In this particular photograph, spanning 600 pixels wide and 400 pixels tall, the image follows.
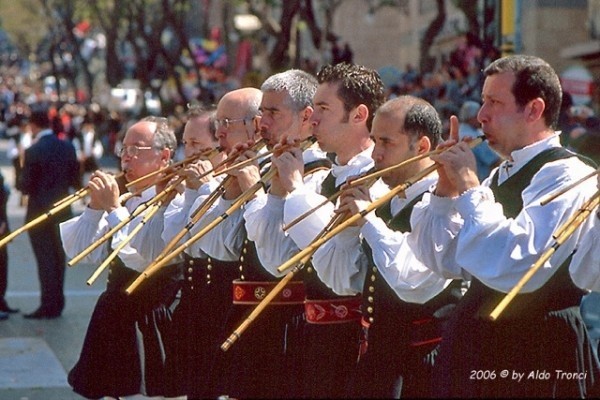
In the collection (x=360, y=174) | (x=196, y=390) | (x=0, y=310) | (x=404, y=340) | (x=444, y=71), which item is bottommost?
(x=444, y=71)

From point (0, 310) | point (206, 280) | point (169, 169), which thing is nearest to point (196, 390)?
point (206, 280)

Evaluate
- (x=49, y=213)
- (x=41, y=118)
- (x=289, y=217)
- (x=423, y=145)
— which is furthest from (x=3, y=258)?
(x=423, y=145)

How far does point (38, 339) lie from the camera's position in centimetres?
1253

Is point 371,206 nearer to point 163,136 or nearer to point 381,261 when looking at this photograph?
point 381,261

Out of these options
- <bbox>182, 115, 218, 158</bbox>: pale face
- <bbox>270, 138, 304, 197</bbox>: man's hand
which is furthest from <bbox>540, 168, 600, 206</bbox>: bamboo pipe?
<bbox>182, 115, 218, 158</bbox>: pale face

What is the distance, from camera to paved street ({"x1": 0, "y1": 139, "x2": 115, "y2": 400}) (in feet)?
33.8

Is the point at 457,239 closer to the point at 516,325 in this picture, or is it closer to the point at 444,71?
the point at 516,325

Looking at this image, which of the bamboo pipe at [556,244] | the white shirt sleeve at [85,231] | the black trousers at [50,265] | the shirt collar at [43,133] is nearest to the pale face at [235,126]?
the white shirt sleeve at [85,231]

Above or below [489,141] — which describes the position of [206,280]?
below

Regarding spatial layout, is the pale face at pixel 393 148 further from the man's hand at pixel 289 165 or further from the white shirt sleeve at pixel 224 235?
the white shirt sleeve at pixel 224 235

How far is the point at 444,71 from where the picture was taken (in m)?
24.5

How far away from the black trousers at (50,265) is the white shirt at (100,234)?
5.73m

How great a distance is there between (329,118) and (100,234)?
6.52 ft

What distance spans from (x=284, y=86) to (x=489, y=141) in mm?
1795
